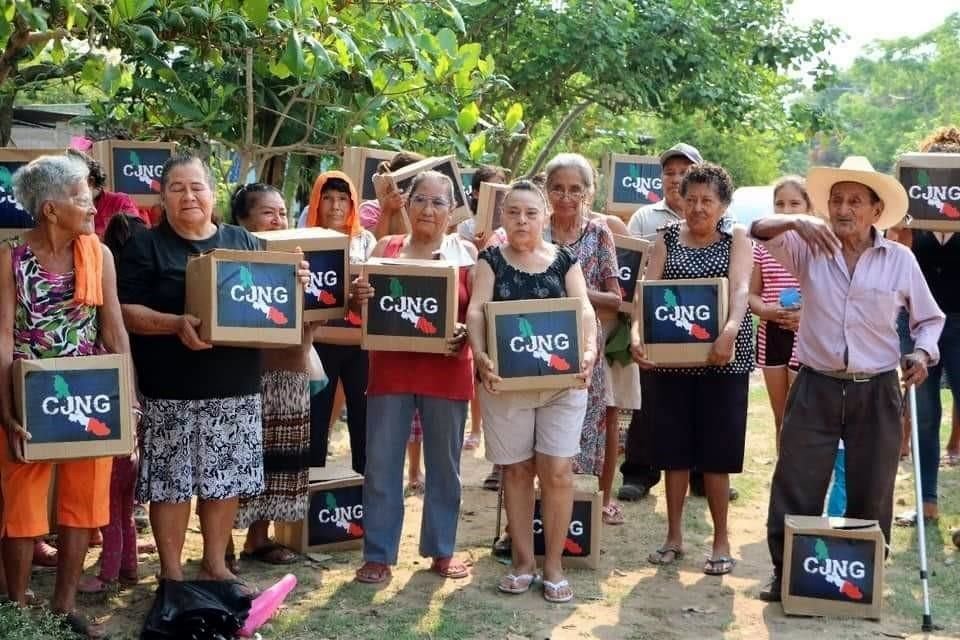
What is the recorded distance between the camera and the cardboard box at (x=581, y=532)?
626 centimetres

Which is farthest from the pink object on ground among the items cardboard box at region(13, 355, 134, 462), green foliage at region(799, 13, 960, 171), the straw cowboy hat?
green foliage at region(799, 13, 960, 171)

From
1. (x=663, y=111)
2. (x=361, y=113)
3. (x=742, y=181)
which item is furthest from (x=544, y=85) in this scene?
(x=742, y=181)

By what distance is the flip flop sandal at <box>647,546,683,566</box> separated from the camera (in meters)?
6.55

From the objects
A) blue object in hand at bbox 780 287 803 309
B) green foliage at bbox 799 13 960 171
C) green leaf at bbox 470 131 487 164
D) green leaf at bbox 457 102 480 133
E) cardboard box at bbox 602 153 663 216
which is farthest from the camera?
green foliage at bbox 799 13 960 171

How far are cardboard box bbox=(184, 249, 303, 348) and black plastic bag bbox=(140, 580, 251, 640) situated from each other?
1.01 metres

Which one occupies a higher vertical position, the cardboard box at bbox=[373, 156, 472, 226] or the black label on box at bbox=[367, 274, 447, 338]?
the cardboard box at bbox=[373, 156, 472, 226]

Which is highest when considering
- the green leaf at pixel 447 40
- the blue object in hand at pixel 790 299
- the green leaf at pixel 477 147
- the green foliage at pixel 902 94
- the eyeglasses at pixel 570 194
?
the green foliage at pixel 902 94

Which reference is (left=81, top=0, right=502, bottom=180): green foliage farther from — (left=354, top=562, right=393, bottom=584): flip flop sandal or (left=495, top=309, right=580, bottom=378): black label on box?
(left=354, top=562, right=393, bottom=584): flip flop sandal

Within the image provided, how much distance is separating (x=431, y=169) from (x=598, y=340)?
1.38 metres

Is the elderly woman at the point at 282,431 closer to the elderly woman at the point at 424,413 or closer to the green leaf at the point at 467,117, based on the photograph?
the elderly woman at the point at 424,413

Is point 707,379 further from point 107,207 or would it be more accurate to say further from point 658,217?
point 107,207

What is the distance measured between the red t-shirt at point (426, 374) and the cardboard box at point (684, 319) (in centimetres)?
87

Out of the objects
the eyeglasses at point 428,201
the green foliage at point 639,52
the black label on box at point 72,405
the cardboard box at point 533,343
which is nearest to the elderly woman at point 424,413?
the eyeglasses at point 428,201

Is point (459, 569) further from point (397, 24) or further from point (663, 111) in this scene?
point (663, 111)
